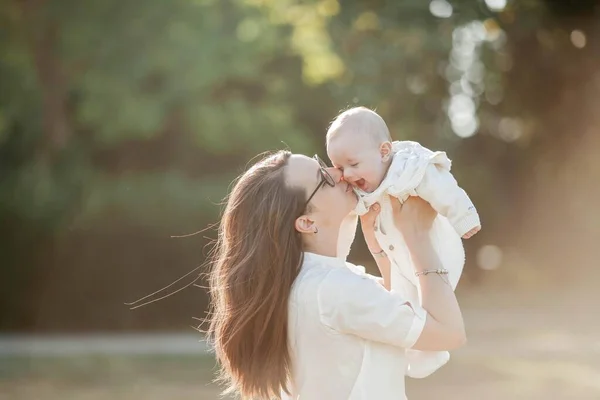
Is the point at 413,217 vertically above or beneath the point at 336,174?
beneath

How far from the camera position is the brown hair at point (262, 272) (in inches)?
112

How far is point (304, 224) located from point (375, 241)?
16.8 inches

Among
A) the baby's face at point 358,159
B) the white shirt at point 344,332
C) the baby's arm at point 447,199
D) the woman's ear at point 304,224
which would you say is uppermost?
the baby's face at point 358,159

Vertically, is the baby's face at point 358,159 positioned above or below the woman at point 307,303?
above

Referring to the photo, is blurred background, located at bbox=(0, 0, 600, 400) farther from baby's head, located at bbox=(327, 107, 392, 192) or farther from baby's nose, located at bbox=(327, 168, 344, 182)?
baby's nose, located at bbox=(327, 168, 344, 182)

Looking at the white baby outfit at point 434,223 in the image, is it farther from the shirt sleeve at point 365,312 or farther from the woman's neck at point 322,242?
the shirt sleeve at point 365,312

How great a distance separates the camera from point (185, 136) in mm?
17156

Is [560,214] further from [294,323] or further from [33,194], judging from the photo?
[294,323]

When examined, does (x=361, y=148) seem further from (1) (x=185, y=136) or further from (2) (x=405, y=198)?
(1) (x=185, y=136)

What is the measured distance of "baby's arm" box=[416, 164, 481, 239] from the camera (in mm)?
3074

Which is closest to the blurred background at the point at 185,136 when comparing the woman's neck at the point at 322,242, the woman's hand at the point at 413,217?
the woman's hand at the point at 413,217

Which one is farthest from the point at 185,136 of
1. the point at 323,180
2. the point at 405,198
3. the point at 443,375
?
the point at 323,180

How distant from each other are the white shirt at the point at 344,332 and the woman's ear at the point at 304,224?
101 millimetres

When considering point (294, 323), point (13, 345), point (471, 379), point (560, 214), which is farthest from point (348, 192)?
point (560, 214)
